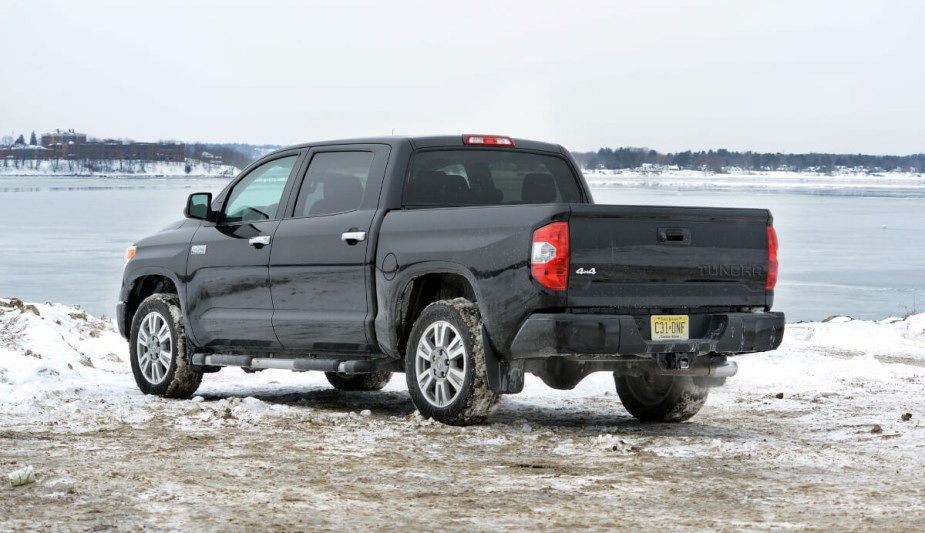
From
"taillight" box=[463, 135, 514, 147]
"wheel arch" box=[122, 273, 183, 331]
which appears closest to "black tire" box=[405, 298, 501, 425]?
"taillight" box=[463, 135, 514, 147]

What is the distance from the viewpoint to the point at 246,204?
32.2ft

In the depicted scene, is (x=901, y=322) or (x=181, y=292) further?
(x=901, y=322)

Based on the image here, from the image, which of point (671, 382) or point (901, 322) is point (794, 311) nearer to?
point (901, 322)

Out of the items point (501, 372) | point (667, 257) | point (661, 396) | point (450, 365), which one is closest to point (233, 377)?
point (450, 365)

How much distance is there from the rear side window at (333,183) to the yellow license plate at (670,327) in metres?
2.24

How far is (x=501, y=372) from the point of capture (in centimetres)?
786

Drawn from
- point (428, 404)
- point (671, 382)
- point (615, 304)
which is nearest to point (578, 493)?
point (615, 304)

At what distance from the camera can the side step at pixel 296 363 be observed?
8.76 m

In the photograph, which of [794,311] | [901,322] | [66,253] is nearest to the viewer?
[901,322]

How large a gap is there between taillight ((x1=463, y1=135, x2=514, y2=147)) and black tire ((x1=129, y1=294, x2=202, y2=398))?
2734mm

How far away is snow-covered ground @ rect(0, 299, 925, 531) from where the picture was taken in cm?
548

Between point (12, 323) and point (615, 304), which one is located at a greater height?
point (615, 304)

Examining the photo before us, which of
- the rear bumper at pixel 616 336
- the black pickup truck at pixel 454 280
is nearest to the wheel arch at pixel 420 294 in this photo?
the black pickup truck at pixel 454 280

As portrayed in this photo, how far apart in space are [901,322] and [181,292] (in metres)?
11.0
